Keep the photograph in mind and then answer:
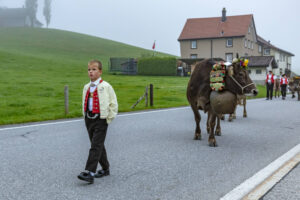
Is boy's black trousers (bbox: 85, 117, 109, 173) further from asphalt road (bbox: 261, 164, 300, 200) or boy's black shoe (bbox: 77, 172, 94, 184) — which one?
asphalt road (bbox: 261, 164, 300, 200)

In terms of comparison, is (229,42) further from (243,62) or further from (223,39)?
(243,62)

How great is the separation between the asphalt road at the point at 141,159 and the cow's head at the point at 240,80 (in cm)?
113

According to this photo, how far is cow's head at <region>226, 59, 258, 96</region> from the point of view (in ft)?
21.8

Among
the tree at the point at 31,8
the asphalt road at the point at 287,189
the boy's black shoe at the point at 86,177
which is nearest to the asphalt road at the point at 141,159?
the boy's black shoe at the point at 86,177

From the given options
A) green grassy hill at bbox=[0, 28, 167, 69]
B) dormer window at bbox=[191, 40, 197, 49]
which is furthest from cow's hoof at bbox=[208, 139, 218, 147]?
green grassy hill at bbox=[0, 28, 167, 69]

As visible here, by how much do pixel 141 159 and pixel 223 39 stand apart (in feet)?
186

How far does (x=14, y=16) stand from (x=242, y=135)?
463ft

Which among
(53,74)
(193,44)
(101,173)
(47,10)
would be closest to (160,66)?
(53,74)

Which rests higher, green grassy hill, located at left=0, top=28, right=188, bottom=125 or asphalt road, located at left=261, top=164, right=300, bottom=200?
green grassy hill, located at left=0, top=28, right=188, bottom=125

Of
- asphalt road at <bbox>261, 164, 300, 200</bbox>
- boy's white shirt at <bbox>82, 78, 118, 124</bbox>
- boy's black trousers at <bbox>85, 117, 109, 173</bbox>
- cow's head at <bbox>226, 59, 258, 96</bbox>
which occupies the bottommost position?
asphalt road at <bbox>261, 164, 300, 200</bbox>

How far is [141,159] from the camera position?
5.76 meters

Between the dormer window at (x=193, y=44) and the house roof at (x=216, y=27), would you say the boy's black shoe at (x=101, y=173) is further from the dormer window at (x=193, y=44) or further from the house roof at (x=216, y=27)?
the dormer window at (x=193, y=44)

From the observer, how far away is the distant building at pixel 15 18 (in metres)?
133

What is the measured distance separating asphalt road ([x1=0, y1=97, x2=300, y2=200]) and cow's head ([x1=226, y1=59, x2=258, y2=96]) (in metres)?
1.13
